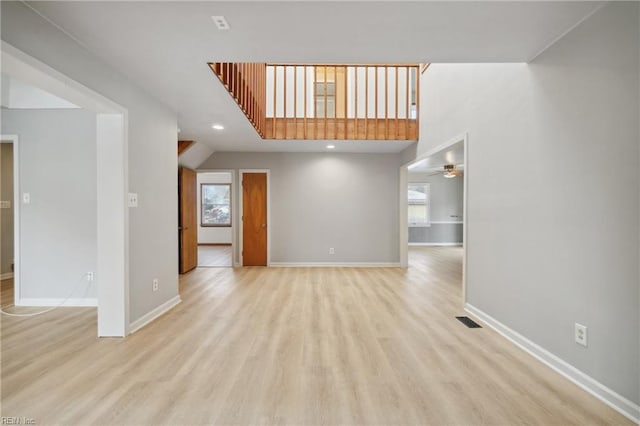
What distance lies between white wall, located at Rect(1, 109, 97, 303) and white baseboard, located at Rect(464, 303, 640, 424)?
475cm

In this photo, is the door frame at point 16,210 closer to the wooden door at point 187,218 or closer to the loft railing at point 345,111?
the wooden door at point 187,218

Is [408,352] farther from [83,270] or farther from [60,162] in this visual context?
[60,162]

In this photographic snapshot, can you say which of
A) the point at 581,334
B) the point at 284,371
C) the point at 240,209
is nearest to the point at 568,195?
the point at 581,334

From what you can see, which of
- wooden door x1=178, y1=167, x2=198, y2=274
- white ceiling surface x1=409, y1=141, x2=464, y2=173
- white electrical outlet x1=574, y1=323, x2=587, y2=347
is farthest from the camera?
wooden door x1=178, y1=167, x2=198, y2=274

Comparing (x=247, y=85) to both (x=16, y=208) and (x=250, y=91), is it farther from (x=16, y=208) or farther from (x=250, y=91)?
(x=16, y=208)

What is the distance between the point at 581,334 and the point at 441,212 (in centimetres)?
817

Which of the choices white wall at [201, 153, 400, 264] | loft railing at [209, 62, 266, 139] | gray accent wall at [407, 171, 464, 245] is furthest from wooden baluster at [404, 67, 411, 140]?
gray accent wall at [407, 171, 464, 245]

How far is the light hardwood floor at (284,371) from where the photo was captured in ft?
5.45

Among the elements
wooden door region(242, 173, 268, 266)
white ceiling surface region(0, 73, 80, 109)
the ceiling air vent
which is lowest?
wooden door region(242, 173, 268, 266)

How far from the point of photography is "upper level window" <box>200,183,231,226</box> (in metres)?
10.0

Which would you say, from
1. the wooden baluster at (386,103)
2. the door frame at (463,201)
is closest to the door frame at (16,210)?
the wooden baluster at (386,103)

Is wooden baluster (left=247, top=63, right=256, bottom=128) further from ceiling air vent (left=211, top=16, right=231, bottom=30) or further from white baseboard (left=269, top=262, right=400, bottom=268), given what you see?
white baseboard (left=269, top=262, right=400, bottom=268)

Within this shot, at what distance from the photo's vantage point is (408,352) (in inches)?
93.7

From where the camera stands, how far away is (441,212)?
9680mm
